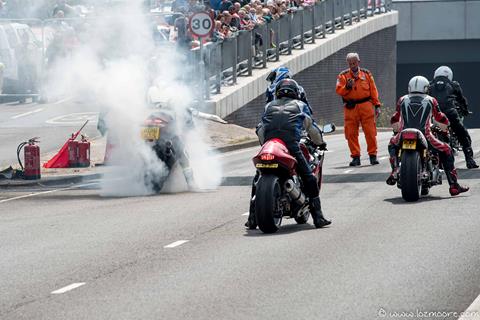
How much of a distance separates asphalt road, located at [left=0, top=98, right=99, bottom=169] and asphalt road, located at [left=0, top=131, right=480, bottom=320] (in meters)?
10.2

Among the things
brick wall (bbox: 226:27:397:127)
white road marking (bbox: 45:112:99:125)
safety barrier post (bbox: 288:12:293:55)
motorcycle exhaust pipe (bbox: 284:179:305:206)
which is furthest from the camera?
safety barrier post (bbox: 288:12:293:55)

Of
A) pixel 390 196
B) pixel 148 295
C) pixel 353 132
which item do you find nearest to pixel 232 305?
pixel 148 295

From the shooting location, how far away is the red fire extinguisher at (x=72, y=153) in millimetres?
24391

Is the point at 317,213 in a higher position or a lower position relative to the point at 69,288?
lower

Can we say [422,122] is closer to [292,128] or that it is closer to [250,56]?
[292,128]

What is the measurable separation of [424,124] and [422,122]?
0.04 metres

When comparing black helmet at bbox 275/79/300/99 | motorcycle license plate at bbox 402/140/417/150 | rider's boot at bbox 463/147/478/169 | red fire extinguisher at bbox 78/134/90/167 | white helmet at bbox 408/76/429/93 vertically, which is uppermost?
black helmet at bbox 275/79/300/99

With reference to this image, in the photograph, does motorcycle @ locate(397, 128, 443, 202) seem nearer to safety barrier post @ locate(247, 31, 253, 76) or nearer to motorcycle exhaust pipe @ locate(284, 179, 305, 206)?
motorcycle exhaust pipe @ locate(284, 179, 305, 206)

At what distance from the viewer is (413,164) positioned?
53.3 feet

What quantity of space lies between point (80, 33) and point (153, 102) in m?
4.98

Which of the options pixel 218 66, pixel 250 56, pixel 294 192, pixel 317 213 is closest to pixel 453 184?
pixel 317 213

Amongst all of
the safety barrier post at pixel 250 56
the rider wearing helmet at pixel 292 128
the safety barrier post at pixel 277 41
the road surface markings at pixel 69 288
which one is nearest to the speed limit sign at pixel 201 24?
the safety barrier post at pixel 250 56

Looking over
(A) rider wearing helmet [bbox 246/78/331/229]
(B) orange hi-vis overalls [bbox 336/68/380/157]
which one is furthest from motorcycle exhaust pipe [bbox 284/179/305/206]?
(B) orange hi-vis overalls [bbox 336/68/380/157]

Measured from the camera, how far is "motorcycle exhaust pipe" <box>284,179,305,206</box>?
1406 cm
